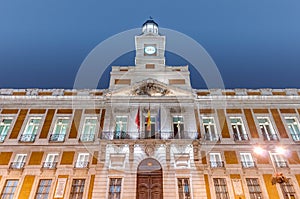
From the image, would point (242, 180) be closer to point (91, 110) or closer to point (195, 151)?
point (195, 151)

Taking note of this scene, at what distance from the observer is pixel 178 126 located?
22609 millimetres

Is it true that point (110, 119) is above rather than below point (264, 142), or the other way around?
above

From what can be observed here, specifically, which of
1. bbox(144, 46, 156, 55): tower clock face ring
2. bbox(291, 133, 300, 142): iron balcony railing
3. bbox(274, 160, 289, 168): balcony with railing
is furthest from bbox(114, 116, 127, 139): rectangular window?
bbox(291, 133, 300, 142): iron balcony railing

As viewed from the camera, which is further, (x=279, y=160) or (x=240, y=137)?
(x=240, y=137)

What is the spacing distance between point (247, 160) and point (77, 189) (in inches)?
545

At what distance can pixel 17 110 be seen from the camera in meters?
24.0

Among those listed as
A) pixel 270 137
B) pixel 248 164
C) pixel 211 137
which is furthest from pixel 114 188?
pixel 270 137

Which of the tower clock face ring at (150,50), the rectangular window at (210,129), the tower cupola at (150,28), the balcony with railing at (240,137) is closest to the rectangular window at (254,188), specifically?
the balcony with railing at (240,137)

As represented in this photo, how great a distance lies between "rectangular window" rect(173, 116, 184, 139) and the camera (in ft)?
71.9

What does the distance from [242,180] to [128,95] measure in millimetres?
12423

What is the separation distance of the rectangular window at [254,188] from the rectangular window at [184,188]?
4.68 m

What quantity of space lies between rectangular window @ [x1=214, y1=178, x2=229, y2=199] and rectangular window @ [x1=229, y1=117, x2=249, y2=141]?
435 cm

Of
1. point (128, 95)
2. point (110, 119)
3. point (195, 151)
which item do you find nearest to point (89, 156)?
point (110, 119)

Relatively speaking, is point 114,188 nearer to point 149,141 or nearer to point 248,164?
point 149,141
